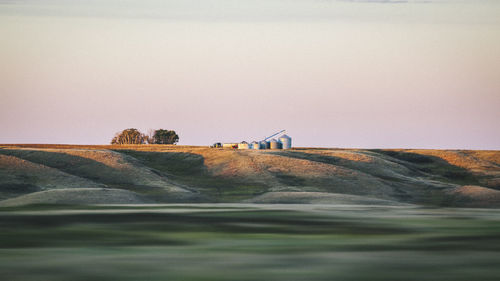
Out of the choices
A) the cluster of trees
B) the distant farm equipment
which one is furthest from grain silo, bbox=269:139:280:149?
the cluster of trees

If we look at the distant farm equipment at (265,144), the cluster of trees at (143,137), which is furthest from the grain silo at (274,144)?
the cluster of trees at (143,137)

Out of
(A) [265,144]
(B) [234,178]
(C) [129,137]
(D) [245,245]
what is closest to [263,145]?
(A) [265,144]

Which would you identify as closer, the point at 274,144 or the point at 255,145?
the point at 255,145

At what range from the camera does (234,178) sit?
70.4 metres

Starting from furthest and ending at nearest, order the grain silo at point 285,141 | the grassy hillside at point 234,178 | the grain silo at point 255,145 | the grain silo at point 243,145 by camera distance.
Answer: the grain silo at point 285,141, the grain silo at point 243,145, the grain silo at point 255,145, the grassy hillside at point 234,178

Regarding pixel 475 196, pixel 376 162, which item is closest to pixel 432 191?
pixel 475 196

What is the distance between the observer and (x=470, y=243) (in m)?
13.0

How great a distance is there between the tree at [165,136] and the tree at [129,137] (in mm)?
3789

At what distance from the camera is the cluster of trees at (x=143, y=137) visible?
157 m

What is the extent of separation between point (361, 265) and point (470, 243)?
3395 millimetres

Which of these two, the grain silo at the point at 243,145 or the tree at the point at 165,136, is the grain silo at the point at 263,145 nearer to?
the grain silo at the point at 243,145

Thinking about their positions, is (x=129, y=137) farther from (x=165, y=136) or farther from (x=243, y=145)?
(x=243, y=145)

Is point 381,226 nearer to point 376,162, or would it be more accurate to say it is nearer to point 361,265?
point 361,265

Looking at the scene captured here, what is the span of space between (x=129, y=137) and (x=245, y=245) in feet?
487
